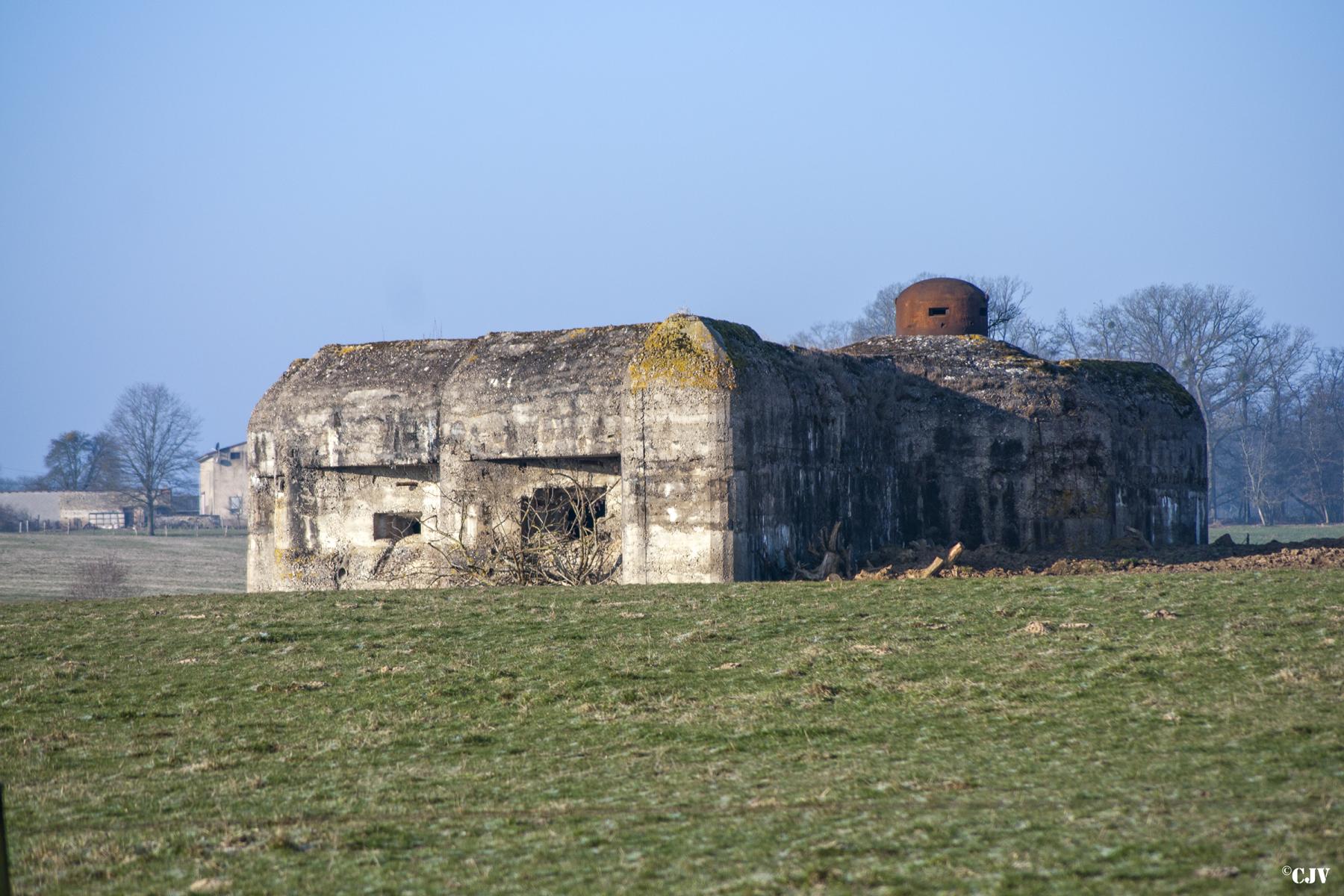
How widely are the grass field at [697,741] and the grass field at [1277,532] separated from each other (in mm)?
29474

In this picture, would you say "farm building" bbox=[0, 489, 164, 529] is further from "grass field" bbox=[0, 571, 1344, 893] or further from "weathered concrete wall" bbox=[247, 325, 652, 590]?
"grass field" bbox=[0, 571, 1344, 893]

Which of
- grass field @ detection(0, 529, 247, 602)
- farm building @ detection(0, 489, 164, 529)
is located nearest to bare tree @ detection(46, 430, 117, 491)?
farm building @ detection(0, 489, 164, 529)

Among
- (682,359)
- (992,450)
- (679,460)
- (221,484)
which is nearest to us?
(679,460)

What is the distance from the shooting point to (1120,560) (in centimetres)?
1368

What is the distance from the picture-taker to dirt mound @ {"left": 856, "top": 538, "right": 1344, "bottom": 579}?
42.6ft

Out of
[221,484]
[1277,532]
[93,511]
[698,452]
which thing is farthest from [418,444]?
[221,484]

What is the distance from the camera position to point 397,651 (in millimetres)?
9438

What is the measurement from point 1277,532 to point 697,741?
132 ft

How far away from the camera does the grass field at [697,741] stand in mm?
4680

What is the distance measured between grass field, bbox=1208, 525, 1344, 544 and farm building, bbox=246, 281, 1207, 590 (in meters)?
22.1

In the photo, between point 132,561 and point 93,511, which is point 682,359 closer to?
point 132,561

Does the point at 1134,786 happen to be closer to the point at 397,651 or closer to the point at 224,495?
the point at 397,651

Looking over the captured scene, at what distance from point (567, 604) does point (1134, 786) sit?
6.36 m

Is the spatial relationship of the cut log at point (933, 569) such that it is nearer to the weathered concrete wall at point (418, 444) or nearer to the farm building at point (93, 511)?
the weathered concrete wall at point (418, 444)
